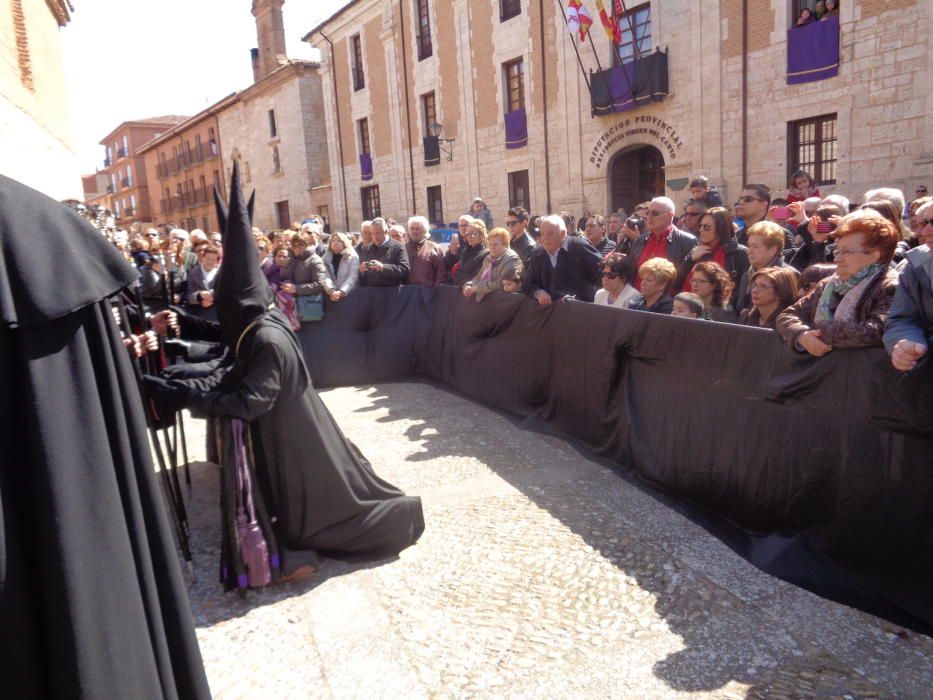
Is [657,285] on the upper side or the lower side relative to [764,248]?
lower

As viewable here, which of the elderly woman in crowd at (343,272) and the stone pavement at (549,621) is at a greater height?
the elderly woman in crowd at (343,272)

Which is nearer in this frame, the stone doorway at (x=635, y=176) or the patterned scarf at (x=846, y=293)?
the patterned scarf at (x=846, y=293)

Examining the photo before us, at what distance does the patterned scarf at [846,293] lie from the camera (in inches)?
129

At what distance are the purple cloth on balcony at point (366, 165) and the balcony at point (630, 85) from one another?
40.0 feet

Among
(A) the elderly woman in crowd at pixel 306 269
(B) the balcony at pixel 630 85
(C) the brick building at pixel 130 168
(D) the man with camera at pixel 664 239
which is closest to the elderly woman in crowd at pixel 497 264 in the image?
(D) the man with camera at pixel 664 239

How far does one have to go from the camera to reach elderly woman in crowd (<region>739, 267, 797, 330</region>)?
160 inches

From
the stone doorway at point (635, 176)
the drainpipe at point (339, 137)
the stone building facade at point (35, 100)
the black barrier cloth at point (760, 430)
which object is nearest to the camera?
the black barrier cloth at point (760, 430)

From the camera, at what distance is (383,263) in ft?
27.8

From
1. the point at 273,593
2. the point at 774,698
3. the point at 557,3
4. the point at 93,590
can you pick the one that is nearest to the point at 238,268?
the point at 273,593

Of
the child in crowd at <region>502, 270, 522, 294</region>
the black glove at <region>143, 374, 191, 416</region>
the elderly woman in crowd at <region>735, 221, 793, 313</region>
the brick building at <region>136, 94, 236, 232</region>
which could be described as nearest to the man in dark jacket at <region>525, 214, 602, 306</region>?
the child in crowd at <region>502, 270, 522, 294</region>

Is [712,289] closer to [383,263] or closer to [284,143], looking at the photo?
[383,263]

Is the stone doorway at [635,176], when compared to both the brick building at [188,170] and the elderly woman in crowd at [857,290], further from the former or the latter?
the brick building at [188,170]

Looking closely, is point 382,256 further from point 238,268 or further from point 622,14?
point 622,14

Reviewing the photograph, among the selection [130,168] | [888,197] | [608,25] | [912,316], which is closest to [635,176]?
[608,25]
